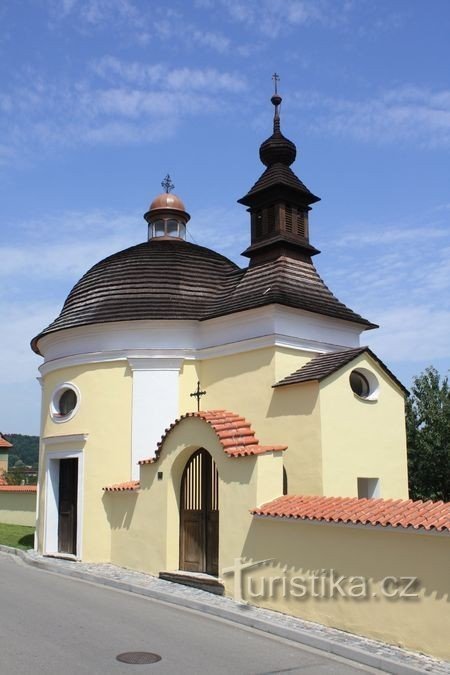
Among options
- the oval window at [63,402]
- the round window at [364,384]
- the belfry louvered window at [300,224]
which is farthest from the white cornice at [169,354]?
the belfry louvered window at [300,224]

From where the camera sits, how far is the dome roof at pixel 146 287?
16.9 meters

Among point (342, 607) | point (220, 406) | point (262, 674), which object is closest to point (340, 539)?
point (342, 607)

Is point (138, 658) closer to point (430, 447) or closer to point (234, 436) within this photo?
point (234, 436)

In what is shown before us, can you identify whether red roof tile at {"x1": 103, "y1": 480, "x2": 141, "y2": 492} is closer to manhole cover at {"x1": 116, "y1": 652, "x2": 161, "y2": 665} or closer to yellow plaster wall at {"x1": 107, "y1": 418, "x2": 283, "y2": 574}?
yellow plaster wall at {"x1": 107, "y1": 418, "x2": 283, "y2": 574}

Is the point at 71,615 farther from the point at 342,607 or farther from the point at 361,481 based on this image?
the point at 361,481

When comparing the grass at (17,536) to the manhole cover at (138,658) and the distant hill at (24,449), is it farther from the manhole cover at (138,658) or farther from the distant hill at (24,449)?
the distant hill at (24,449)

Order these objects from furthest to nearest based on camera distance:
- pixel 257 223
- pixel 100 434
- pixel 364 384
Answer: pixel 257 223 < pixel 100 434 < pixel 364 384

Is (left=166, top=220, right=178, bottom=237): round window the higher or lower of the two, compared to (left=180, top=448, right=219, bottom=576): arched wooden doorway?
higher

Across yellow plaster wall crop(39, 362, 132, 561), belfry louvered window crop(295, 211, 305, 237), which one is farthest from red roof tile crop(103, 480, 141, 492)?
belfry louvered window crop(295, 211, 305, 237)

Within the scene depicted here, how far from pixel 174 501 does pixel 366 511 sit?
505 cm

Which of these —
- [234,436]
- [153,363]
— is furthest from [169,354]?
[234,436]

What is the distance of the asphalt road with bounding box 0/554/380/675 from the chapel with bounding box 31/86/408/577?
1990mm

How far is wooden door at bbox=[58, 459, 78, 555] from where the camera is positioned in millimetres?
16828

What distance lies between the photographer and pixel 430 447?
76.2ft
